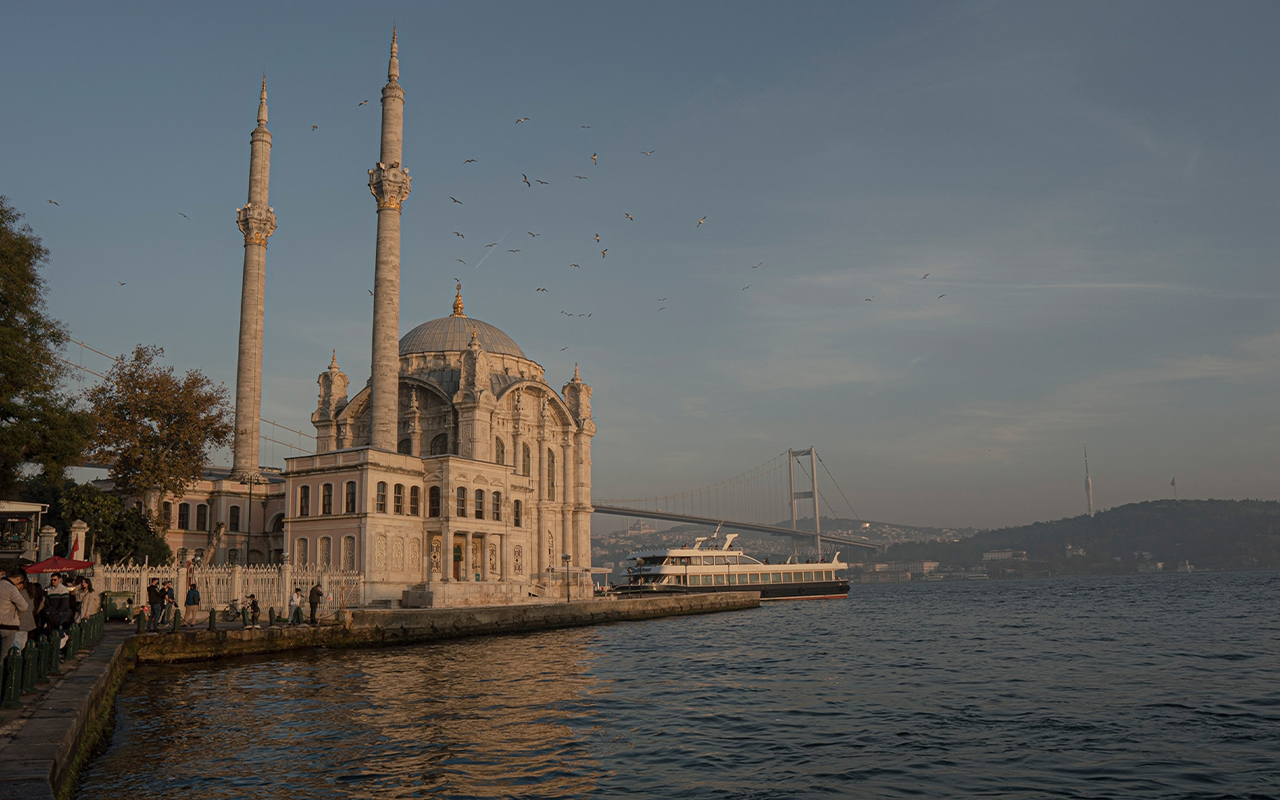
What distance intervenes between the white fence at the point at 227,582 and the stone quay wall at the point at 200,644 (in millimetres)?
2005

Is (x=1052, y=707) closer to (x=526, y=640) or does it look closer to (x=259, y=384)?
(x=526, y=640)

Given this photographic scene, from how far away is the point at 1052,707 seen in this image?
16.6 meters

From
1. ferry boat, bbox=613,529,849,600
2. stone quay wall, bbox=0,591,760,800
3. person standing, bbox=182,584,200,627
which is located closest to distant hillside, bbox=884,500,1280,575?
ferry boat, bbox=613,529,849,600

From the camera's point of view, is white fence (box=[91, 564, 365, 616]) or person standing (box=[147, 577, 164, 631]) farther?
white fence (box=[91, 564, 365, 616])

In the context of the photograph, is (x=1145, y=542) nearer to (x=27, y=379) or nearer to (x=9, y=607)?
(x=27, y=379)

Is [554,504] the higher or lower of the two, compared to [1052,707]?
higher

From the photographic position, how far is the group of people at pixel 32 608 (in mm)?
11250

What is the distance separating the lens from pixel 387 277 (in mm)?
41781

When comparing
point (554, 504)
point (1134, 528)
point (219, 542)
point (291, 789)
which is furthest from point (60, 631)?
point (1134, 528)

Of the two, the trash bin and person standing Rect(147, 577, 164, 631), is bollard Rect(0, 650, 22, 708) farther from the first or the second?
the trash bin

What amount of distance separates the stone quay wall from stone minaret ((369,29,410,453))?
990 cm

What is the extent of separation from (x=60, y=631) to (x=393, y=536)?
74.8 ft

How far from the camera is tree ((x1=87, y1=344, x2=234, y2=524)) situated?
38438mm

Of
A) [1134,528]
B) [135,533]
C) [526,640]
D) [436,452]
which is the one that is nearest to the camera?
[526,640]
